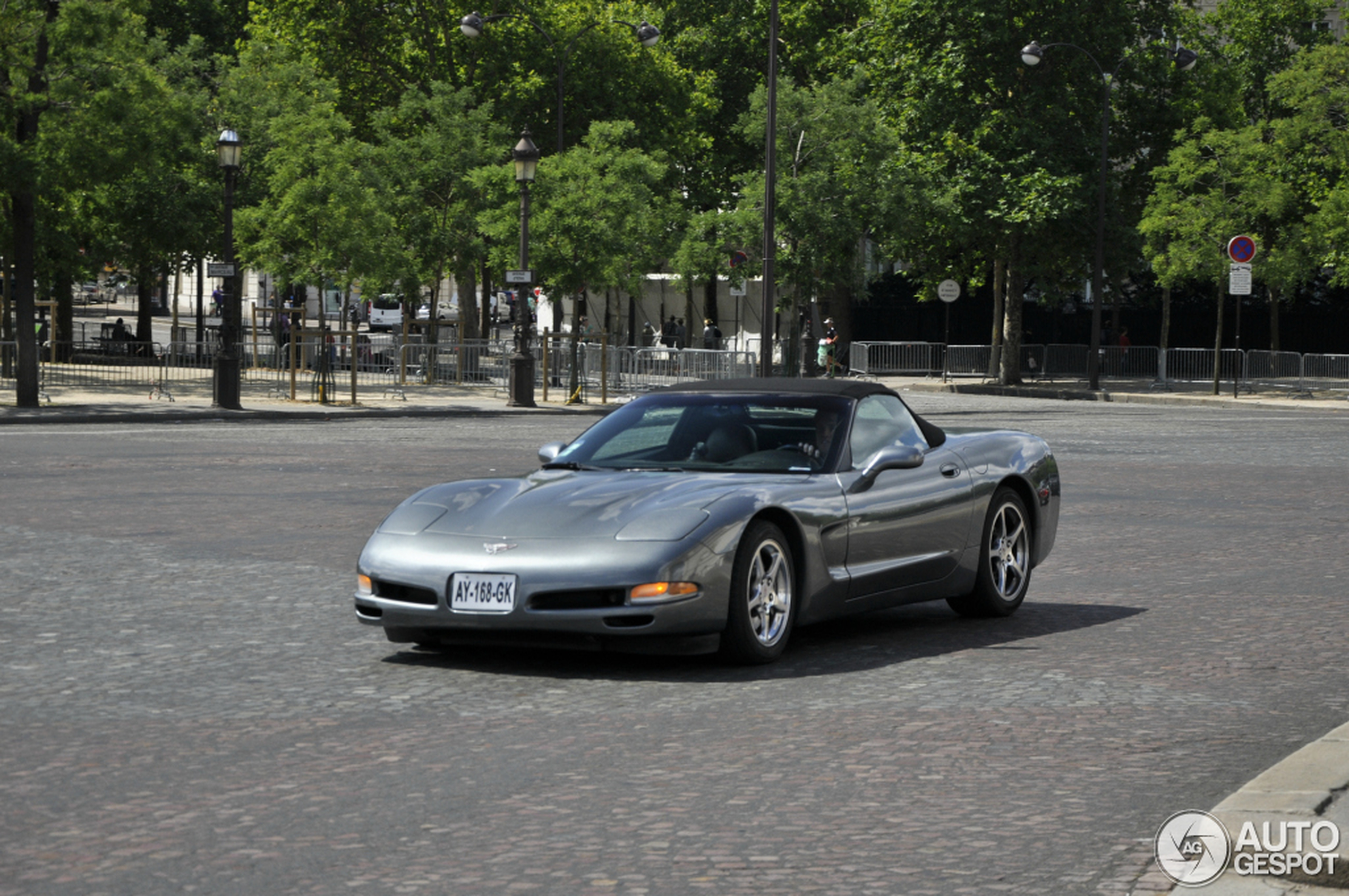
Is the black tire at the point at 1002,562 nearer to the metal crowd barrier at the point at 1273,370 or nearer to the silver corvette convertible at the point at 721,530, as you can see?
the silver corvette convertible at the point at 721,530

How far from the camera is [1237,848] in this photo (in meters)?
5.05

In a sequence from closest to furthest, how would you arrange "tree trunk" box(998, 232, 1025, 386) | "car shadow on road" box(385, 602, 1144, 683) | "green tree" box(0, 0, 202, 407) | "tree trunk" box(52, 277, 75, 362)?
1. "car shadow on road" box(385, 602, 1144, 683)
2. "green tree" box(0, 0, 202, 407)
3. "tree trunk" box(52, 277, 75, 362)
4. "tree trunk" box(998, 232, 1025, 386)

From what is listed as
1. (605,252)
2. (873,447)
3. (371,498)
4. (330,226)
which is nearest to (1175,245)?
(605,252)

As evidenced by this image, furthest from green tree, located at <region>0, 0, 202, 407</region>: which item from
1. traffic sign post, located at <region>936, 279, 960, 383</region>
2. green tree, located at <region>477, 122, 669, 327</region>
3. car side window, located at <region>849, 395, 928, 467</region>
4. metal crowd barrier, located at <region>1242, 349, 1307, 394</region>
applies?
metal crowd barrier, located at <region>1242, 349, 1307, 394</region>

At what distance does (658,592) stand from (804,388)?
6.87 ft

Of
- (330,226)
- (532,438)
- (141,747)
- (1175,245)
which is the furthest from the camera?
(1175,245)

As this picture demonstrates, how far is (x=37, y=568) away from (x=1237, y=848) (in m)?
8.41

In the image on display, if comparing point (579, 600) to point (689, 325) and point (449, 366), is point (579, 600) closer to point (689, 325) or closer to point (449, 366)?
point (449, 366)

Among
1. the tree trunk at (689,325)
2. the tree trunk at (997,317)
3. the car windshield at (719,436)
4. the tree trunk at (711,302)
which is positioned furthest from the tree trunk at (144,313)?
the car windshield at (719,436)

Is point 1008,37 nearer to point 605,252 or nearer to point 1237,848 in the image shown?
point 605,252

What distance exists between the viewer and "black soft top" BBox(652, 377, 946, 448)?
→ 374 inches

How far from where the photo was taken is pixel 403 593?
820 cm

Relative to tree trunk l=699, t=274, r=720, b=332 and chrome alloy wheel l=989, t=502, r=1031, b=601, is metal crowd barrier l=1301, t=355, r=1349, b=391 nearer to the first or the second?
tree trunk l=699, t=274, r=720, b=332

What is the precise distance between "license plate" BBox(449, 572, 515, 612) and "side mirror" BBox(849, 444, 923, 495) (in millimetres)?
1916
